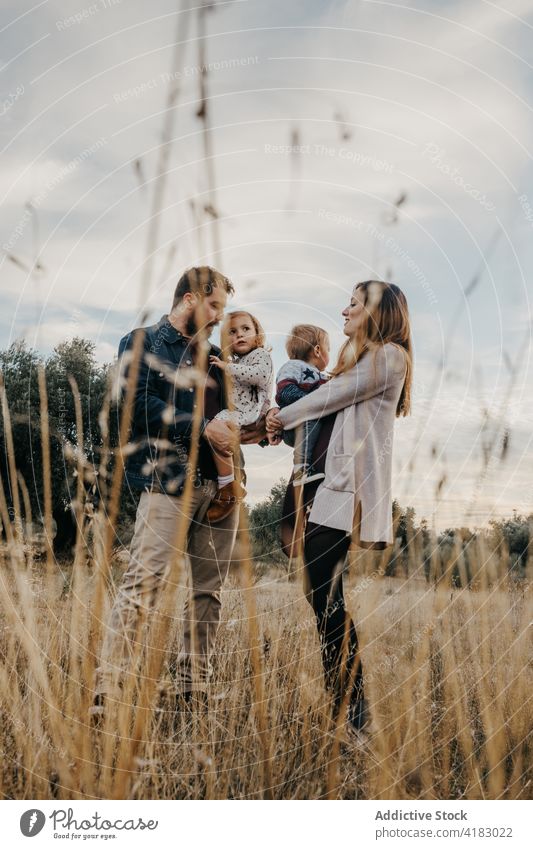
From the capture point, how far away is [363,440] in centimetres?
287

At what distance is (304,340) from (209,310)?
53 centimetres

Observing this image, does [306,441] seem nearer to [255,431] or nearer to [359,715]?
[255,431]

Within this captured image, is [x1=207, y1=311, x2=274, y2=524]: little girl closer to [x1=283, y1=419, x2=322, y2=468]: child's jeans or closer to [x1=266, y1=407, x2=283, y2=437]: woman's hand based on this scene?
[x1=266, y1=407, x2=283, y2=437]: woman's hand

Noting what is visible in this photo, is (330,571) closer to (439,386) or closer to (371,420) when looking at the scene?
(371,420)

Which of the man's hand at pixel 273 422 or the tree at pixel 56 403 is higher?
the tree at pixel 56 403

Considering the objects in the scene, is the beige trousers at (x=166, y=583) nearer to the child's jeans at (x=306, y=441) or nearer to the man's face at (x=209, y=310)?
the child's jeans at (x=306, y=441)

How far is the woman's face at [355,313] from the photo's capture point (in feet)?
9.62

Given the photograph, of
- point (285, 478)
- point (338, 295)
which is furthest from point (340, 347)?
point (285, 478)

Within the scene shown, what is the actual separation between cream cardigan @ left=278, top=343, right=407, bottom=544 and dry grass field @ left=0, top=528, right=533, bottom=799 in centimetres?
33

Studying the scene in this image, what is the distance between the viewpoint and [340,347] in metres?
3.00

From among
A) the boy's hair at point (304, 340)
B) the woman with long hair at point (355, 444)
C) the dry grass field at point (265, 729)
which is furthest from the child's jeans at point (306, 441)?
the dry grass field at point (265, 729)

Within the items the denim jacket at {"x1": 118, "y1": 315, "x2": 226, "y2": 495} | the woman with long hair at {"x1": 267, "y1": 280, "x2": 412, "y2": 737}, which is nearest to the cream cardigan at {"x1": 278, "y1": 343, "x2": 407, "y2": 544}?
the woman with long hair at {"x1": 267, "y1": 280, "x2": 412, "y2": 737}

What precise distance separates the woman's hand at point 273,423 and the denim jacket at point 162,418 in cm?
30

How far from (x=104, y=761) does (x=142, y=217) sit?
7.52 feet
